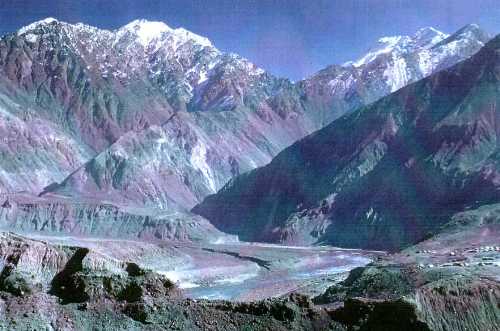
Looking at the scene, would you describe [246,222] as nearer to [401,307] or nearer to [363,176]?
[363,176]

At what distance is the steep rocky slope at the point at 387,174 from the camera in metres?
119

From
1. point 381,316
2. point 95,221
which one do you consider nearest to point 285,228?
point 95,221

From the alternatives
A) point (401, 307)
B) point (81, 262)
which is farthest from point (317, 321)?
point (81, 262)

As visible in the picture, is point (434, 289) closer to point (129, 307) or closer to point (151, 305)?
point (151, 305)

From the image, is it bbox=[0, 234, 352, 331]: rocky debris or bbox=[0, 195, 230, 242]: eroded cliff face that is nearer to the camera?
bbox=[0, 234, 352, 331]: rocky debris

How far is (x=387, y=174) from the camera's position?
137m

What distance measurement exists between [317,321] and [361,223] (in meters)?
105

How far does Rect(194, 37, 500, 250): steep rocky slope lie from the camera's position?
119125mm

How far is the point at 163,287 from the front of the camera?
88.8ft

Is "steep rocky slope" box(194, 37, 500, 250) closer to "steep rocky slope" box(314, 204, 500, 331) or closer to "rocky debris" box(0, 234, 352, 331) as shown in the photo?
"steep rocky slope" box(314, 204, 500, 331)

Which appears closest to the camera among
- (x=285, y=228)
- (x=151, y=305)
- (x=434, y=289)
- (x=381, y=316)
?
(x=151, y=305)

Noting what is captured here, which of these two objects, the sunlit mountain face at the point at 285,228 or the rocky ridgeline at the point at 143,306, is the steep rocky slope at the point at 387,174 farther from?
the rocky ridgeline at the point at 143,306

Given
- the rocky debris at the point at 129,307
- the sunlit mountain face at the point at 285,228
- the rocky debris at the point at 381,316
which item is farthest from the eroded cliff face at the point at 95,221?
the rocky debris at the point at 381,316

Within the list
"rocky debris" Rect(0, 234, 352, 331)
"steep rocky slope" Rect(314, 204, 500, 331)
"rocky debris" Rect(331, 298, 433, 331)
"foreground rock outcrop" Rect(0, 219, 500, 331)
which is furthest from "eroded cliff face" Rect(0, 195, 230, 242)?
"rocky debris" Rect(331, 298, 433, 331)
